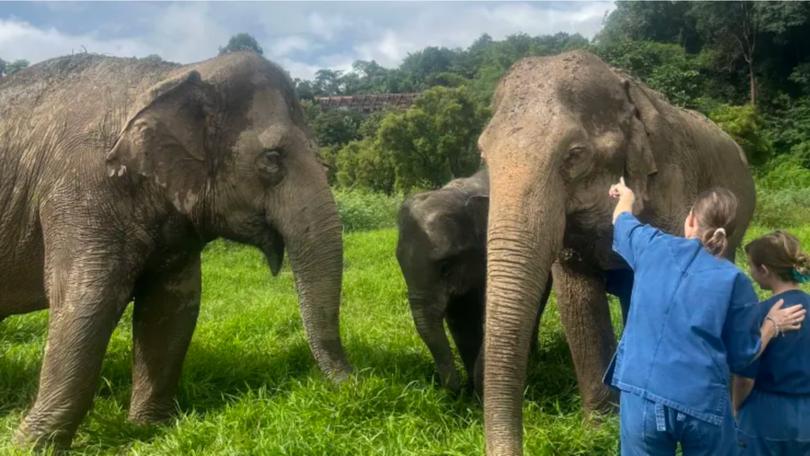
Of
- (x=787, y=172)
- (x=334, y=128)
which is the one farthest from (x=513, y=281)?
(x=334, y=128)

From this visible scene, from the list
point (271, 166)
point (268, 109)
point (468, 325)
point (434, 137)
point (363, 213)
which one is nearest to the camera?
point (271, 166)

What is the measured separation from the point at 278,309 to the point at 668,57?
27474mm

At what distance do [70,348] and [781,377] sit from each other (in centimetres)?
292

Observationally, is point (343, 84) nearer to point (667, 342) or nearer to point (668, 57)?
point (668, 57)

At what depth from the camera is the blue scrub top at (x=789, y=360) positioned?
2855mm

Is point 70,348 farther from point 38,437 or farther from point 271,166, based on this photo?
point 271,166

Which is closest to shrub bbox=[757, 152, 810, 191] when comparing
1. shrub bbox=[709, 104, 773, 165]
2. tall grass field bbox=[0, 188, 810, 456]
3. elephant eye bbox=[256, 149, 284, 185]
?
shrub bbox=[709, 104, 773, 165]

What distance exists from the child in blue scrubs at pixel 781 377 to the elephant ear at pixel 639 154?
0.58 m

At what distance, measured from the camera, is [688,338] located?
2.42 meters

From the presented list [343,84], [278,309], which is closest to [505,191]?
[278,309]

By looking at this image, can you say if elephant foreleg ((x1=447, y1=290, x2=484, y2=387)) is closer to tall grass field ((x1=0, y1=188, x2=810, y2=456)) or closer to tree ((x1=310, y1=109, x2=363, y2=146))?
tall grass field ((x1=0, y1=188, x2=810, y2=456))

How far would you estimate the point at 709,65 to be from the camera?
33875 mm

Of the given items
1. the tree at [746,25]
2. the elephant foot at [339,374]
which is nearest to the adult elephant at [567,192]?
the elephant foot at [339,374]

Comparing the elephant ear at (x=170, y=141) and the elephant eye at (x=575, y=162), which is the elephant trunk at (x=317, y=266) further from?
the elephant eye at (x=575, y=162)
